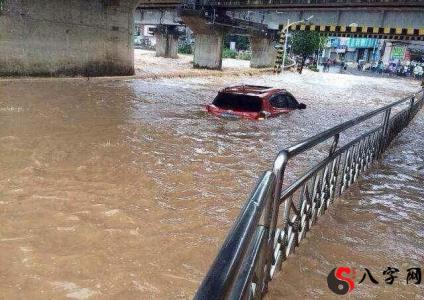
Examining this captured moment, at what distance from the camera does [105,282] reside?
320cm

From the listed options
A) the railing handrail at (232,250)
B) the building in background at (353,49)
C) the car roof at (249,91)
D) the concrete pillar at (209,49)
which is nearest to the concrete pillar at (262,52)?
the concrete pillar at (209,49)

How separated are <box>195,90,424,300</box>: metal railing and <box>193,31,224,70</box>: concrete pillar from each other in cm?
2681

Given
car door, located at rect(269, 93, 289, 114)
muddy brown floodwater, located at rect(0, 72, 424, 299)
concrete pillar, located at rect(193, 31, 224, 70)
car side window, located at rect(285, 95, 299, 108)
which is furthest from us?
concrete pillar, located at rect(193, 31, 224, 70)

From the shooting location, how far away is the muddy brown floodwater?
10.9ft

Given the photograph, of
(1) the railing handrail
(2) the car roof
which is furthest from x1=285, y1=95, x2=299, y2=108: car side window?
(1) the railing handrail

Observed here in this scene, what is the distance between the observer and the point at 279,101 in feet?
33.6

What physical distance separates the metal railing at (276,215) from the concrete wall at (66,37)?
550 inches

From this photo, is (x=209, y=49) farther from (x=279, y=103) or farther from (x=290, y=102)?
(x=279, y=103)


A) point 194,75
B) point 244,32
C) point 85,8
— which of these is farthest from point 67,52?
point 244,32

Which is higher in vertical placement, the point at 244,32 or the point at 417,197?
the point at 244,32

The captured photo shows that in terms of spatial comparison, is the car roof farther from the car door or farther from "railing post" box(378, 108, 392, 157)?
"railing post" box(378, 108, 392, 157)

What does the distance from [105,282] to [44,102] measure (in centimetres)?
932

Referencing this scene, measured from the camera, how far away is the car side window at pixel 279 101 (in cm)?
996

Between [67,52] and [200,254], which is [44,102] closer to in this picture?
[67,52]
